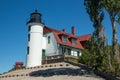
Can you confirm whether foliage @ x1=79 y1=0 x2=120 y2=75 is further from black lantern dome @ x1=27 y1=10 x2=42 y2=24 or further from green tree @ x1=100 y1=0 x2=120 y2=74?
black lantern dome @ x1=27 y1=10 x2=42 y2=24

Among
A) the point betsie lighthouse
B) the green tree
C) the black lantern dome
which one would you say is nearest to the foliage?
the green tree

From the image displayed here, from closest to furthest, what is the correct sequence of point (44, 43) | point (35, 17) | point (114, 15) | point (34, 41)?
point (114, 15) → point (34, 41) → point (35, 17) → point (44, 43)

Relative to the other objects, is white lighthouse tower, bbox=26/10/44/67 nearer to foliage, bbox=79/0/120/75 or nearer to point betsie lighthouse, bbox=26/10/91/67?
point betsie lighthouse, bbox=26/10/91/67

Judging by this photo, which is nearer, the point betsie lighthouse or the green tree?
the green tree

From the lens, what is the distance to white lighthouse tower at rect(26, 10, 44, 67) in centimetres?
4238

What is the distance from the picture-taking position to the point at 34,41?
43.0 meters

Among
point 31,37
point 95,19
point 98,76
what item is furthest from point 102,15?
point 31,37

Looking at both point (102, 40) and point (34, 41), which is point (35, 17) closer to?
point (34, 41)

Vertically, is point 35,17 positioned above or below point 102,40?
above

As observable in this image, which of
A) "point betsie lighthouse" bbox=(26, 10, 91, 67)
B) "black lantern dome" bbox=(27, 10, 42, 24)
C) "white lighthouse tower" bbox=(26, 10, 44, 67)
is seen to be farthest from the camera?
"black lantern dome" bbox=(27, 10, 42, 24)

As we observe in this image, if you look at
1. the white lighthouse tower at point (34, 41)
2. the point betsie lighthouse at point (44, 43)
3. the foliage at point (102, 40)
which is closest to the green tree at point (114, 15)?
the foliage at point (102, 40)

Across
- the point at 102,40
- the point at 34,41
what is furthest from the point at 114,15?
the point at 34,41

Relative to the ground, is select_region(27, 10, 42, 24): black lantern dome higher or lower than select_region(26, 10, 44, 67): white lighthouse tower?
higher

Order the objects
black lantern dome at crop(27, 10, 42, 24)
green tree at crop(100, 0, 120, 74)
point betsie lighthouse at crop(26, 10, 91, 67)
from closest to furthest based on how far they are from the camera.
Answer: green tree at crop(100, 0, 120, 74)
point betsie lighthouse at crop(26, 10, 91, 67)
black lantern dome at crop(27, 10, 42, 24)
